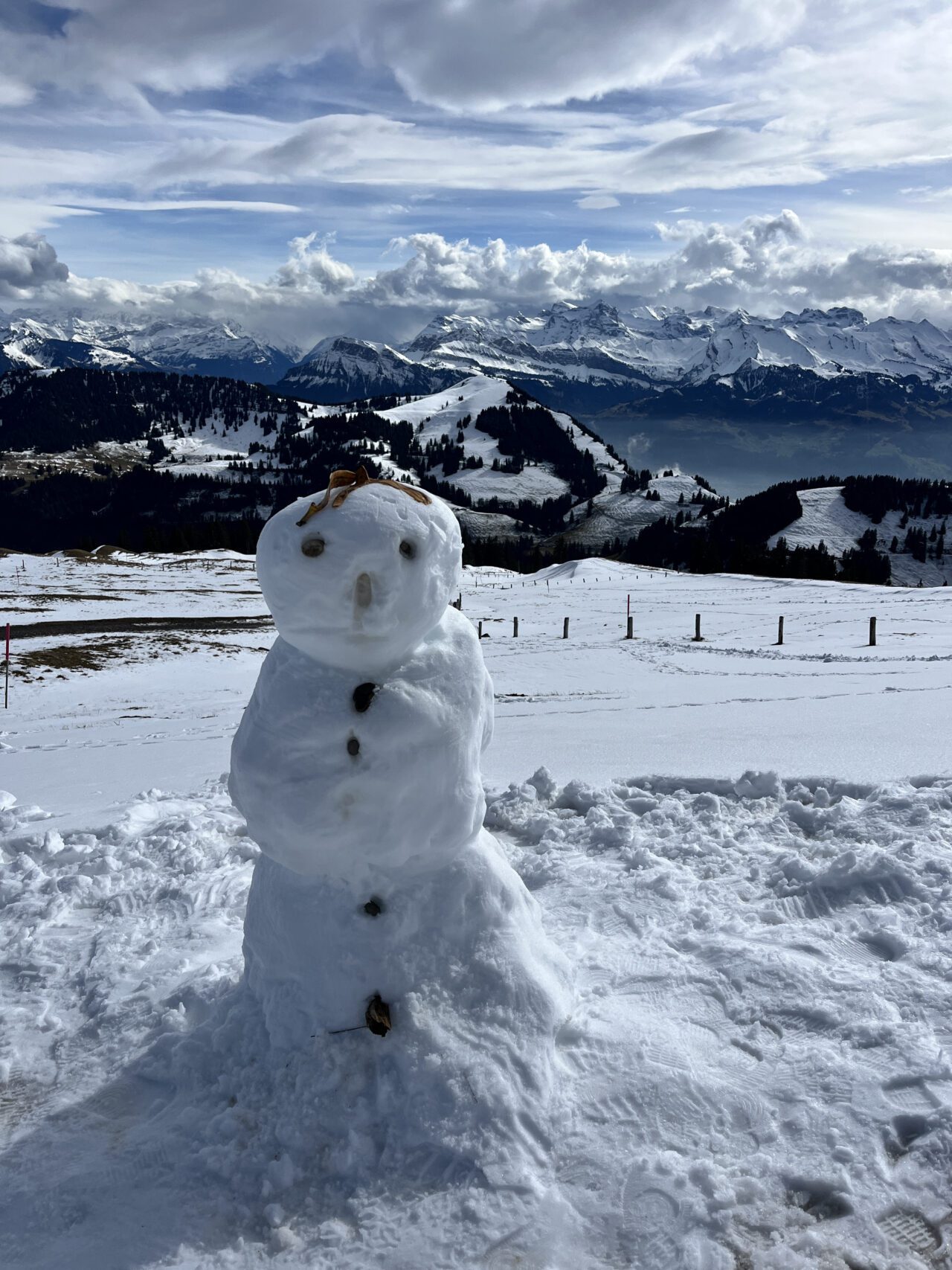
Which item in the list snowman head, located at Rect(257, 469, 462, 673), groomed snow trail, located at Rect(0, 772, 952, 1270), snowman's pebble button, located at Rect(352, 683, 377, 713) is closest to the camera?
groomed snow trail, located at Rect(0, 772, 952, 1270)

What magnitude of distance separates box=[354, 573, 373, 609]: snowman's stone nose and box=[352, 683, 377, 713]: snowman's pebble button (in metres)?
0.45

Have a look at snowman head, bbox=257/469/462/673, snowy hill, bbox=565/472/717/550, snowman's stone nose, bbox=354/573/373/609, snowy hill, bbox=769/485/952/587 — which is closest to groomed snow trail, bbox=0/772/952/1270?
snowman head, bbox=257/469/462/673

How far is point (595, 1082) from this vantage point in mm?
4422

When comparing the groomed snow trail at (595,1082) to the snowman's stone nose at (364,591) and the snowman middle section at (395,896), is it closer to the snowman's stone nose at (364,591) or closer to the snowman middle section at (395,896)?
the snowman middle section at (395,896)

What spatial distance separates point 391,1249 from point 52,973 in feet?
11.4

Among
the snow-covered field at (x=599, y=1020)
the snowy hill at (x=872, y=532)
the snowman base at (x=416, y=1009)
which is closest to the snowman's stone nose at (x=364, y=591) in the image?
the snowman base at (x=416, y=1009)

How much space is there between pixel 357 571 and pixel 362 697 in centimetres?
67

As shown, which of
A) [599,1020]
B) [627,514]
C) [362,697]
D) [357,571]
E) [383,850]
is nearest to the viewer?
[357,571]

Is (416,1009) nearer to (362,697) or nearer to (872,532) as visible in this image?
(362,697)

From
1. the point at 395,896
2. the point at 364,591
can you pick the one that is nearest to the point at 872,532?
the point at 395,896

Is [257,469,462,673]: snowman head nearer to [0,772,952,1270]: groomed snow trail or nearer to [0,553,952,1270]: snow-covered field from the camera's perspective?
[0,772,952,1270]: groomed snow trail

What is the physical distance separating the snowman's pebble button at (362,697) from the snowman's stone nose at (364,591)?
1.48 feet

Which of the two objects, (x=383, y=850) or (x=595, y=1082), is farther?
(x=595, y=1082)

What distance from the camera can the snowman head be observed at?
12.8 feet
